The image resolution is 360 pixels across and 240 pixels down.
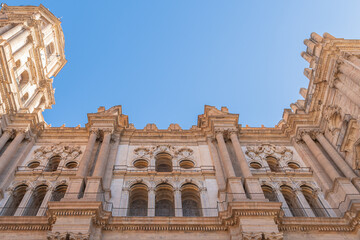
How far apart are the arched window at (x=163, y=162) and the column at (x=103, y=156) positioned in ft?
10.9

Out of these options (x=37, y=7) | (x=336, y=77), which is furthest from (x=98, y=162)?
(x=37, y=7)

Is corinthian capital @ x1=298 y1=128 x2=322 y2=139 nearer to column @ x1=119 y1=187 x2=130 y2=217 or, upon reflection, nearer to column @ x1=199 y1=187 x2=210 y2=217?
column @ x1=199 y1=187 x2=210 y2=217

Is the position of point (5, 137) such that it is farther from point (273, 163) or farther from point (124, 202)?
point (273, 163)

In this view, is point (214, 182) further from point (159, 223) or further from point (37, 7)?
point (37, 7)

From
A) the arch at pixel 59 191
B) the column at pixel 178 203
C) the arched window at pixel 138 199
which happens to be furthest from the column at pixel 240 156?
the arch at pixel 59 191

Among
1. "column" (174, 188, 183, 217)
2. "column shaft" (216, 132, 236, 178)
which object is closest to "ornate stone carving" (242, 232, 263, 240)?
"column" (174, 188, 183, 217)

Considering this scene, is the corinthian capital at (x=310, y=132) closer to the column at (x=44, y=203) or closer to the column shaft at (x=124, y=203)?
the column shaft at (x=124, y=203)

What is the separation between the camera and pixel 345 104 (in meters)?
21.8

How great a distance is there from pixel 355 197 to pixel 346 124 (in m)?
5.64

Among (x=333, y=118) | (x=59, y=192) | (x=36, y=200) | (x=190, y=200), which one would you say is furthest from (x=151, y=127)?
(x=333, y=118)

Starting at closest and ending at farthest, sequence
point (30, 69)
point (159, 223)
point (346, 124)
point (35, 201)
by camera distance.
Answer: point (159, 223) < point (35, 201) < point (346, 124) < point (30, 69)

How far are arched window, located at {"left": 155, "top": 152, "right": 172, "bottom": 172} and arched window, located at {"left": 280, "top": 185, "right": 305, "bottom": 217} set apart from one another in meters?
7.15

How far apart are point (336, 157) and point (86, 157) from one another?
14825 millimetres

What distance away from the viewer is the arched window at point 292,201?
1812 cm
